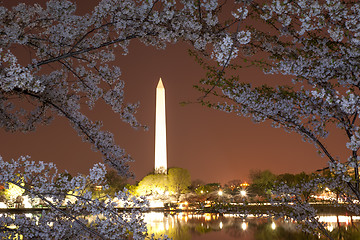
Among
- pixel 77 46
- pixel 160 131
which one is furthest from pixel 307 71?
pixel 160 131

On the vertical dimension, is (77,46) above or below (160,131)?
below

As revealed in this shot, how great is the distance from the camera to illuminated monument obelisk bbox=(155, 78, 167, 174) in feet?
168

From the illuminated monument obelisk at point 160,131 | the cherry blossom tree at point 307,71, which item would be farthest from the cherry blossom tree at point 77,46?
the illuminated monument obelisk at point 160,131

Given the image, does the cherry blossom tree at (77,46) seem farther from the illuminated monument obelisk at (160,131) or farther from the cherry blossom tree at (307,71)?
the illuminated monument obelisk at (160,131)

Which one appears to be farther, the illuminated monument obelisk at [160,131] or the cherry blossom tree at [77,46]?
the illuminated monument obelisk at [160,131]

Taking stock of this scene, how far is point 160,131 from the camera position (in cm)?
5291

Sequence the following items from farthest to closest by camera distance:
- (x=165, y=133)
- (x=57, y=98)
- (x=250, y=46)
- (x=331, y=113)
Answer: (x=165, y=133) < (x=57, y=98) < (x=250, y=46) < (x=331, y=113)

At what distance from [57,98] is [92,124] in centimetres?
65

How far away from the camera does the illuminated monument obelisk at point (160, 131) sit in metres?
51.1

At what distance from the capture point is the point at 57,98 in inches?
215

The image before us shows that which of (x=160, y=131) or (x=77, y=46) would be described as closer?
(x=77, y=46)

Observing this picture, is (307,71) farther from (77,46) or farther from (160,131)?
(160,131)

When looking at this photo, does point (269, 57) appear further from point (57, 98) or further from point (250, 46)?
point (57, 98)

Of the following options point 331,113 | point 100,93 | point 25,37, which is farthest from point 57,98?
point 331,113
